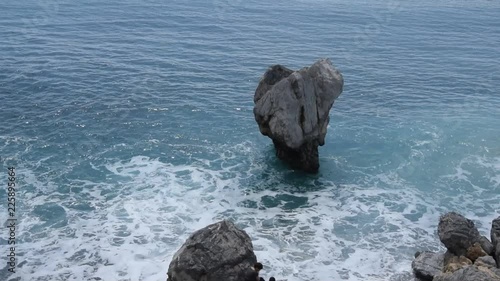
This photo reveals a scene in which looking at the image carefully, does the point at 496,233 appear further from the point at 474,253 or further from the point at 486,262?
the point at 486,262

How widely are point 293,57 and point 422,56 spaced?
1853 cm

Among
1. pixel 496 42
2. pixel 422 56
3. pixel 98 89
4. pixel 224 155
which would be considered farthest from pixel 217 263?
pixel 496 42

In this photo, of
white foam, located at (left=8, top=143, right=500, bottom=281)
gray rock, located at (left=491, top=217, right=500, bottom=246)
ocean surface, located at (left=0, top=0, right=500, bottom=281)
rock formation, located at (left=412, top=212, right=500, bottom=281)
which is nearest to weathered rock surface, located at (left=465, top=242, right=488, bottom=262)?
rock formation, located at (left=412, top=212, right=500, bottom=281)

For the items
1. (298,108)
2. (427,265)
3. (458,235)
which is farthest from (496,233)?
(298,108)

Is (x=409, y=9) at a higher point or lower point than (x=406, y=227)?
higher

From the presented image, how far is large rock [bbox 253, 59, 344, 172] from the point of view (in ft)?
130

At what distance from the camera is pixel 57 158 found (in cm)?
4344

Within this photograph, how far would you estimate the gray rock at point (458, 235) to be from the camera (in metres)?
28.6

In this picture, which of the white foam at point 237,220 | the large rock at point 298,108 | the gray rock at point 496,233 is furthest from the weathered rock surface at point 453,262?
the large rock at point 298,108

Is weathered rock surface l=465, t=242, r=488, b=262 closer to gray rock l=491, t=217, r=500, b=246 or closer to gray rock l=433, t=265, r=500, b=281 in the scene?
gray rock l=491, t=217, r=500, b=246

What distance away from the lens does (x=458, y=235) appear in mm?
28672

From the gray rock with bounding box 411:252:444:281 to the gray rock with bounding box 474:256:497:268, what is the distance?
2.33 meters

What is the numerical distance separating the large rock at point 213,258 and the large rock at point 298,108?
15443mm

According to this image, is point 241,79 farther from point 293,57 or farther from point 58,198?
point 58,198
